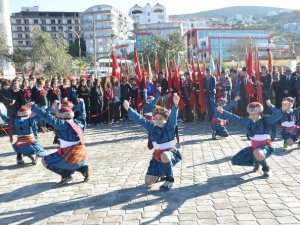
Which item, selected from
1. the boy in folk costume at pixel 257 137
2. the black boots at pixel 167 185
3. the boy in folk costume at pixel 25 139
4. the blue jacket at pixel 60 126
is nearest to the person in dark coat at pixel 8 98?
the boy in folk costume at pixel 25 139

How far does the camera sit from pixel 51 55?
35.3 meters

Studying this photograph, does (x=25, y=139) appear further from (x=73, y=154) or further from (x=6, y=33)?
(x=6, y=33)

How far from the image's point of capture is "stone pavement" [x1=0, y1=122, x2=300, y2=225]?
5023mm

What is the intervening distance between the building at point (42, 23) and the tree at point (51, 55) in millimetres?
72698

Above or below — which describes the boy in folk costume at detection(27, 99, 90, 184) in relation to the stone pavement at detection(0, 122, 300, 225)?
above

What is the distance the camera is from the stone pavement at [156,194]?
5023mm

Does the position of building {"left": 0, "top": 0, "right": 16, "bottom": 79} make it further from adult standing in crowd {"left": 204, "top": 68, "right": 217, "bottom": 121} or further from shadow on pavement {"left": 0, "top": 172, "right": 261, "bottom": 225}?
shadow on pavement {"left": 0, "top": 172, "right": 261, "bottom": 225}

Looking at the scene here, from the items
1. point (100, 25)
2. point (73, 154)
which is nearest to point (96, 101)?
point (73, 154)

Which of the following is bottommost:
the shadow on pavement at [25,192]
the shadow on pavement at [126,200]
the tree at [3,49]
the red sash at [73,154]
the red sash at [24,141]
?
the shadow on pavement at [25,192]

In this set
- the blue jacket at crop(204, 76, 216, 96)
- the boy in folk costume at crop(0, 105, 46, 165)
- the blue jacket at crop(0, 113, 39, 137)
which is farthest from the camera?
the blue jacket at crop(204, 76, 216, 96)

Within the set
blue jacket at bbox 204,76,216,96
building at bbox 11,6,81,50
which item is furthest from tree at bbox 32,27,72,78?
building at bbox 11,6,81,50

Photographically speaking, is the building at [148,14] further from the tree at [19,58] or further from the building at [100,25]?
the tree at [19,58]

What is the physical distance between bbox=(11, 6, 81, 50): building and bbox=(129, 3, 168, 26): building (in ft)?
92.3

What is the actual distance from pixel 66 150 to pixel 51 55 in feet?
98.8
